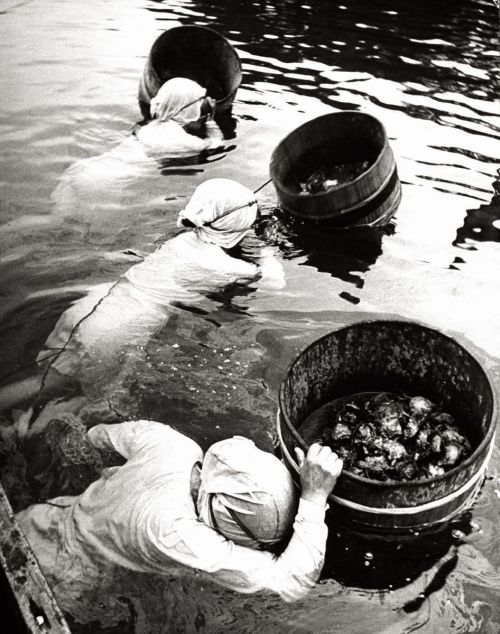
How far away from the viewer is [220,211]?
5047 mm

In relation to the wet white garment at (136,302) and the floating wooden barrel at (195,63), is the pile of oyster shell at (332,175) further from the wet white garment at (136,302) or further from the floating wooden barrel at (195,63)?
the floating wooden barrel at (195,63)

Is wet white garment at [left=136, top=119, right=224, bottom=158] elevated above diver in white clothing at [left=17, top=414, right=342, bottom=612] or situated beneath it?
elevated above

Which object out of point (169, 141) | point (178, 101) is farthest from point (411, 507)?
point (178, 101)

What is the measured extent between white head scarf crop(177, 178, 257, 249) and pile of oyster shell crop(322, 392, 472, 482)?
81.0 inches

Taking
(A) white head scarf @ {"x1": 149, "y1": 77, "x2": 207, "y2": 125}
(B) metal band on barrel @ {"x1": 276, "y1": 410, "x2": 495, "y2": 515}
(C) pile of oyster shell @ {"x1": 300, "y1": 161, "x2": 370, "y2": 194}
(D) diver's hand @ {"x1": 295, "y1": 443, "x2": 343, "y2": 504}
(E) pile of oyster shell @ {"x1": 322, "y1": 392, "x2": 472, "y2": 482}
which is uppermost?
(A) white head scarf @ {"x1": 149, "y1": 77, "x2": 207, "y2": 125}

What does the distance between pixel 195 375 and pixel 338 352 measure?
1.17 m

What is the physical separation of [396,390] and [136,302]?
2.08m

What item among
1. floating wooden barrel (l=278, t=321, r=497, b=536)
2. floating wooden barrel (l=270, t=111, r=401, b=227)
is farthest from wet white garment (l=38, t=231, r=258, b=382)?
floating wooden barrel (l=278, t=321, r=497, b=536)

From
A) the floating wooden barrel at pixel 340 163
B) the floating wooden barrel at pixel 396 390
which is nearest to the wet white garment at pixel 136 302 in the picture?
the floating wooden barrel at pixel 340 163

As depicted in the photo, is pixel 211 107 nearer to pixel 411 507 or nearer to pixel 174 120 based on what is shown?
pixel 174 120

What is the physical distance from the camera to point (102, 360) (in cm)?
436

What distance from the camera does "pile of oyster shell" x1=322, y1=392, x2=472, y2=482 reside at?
334 cm

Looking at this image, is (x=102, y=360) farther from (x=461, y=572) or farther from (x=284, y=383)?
(x=461, y=572)

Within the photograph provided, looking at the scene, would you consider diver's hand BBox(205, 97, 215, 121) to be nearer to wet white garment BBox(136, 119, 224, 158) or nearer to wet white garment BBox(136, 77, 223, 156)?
wet white garment BBox(136, 77, 223, 156)
